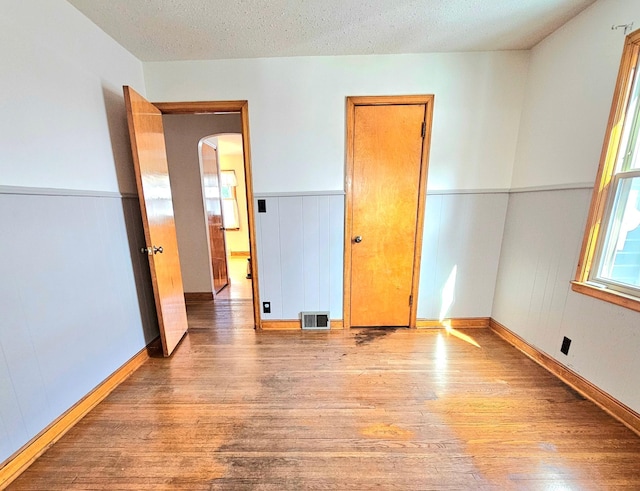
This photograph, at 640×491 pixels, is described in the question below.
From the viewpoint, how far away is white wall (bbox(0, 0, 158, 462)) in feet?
4.08


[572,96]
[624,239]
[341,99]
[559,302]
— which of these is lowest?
[559,302]

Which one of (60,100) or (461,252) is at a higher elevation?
(60,100)

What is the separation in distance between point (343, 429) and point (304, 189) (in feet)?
5.98

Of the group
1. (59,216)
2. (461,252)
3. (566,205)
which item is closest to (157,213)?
(59,216)

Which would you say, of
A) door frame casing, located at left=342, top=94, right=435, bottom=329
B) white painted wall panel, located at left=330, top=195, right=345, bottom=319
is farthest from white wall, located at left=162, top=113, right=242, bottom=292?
white painted wall panel, located at left=330, top=195, right=345, bottom=319

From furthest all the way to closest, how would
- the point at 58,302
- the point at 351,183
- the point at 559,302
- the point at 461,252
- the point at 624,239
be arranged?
the point at 461,252, the point at 351,183, the point at 559,302, the point at 624,239, the point at 58,302

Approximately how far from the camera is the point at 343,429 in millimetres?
1449

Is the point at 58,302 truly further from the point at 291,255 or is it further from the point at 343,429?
the point at 343,429

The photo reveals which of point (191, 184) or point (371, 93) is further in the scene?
point (191, 184)

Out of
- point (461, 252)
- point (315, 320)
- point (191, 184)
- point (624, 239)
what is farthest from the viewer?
point (191, 184)

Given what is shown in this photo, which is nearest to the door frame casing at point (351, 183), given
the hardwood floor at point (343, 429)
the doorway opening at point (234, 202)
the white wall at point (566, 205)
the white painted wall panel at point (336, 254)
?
the white painted wall panel at point (336, 254)

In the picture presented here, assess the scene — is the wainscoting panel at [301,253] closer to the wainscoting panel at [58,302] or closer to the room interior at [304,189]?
the room interior at [304,189]

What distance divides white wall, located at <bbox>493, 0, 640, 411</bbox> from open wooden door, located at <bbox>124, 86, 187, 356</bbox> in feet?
9.85

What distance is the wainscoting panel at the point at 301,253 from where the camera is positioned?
7.85 ft
